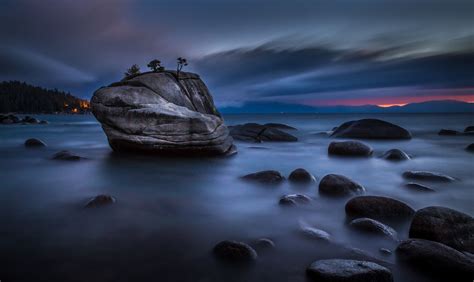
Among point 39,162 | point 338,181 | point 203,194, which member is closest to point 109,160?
point 39,162

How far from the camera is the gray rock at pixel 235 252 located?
160 inches

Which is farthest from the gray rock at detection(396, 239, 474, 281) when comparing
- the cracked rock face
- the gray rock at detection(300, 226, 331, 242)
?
the cracked rock face

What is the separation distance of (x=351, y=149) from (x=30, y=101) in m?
163

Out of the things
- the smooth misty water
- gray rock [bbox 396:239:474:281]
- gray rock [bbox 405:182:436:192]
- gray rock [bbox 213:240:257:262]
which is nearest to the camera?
gray rock [bbox 396:239:474:281]

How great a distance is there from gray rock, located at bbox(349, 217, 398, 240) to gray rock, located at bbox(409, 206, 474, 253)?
31cm

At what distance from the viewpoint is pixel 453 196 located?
758 centimetres

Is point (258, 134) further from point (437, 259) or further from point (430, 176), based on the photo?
point (437, 259)

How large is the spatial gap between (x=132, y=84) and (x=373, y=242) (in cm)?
1317

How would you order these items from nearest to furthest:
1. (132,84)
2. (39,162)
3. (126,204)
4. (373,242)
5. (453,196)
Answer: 1. (373,242)
2. (126,204)
3. (453,196)
4. (39,162)
5. (132,84)

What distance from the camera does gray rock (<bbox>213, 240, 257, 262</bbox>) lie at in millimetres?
4055

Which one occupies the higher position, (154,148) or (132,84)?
(132,84)

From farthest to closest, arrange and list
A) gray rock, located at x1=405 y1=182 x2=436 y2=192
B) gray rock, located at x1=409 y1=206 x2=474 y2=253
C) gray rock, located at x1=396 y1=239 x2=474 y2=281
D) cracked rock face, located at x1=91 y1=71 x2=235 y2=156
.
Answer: cracked rock face, located at x1=91 y1=71 x2=235 y2=156 < gray rock, located at x1=405 y1=182 x2=436 y2=192 < gray rock, located at x1=409 y1=206 x2=474 y2=253 < gray rock, located at x1=396 y1=239 x2=474 y2=281

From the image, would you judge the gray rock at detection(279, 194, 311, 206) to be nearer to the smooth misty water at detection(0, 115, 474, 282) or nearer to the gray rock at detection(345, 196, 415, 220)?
the smooth misty water at detection(0, 115, 474, 282)

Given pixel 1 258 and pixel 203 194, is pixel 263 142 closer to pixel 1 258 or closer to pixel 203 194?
pixel 203 194
